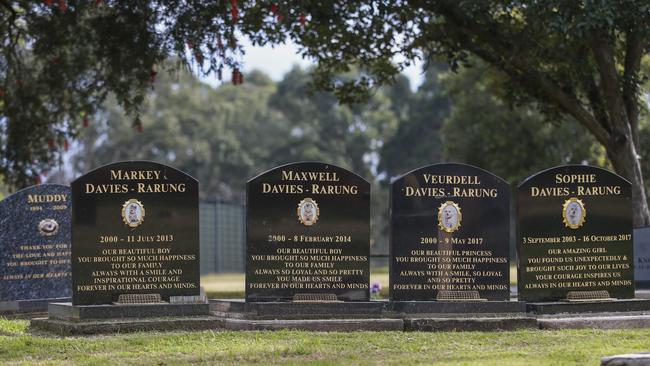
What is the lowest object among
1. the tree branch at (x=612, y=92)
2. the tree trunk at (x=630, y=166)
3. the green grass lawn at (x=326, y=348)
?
the green grass lawn at (x=326, y=348)

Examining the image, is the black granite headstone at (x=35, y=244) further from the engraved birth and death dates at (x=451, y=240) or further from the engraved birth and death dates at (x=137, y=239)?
the engraved birth and death dates at (x=451, y=240)

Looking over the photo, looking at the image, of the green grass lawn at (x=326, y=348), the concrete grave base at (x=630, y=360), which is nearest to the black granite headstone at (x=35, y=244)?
the green grass lawn at (x=326, y=348)

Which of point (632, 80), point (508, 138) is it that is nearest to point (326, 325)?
point (632, 80)

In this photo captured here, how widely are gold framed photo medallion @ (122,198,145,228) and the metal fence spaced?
26555mm

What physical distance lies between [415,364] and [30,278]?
712 cm

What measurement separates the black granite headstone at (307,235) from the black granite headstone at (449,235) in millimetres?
438

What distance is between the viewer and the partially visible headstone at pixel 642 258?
14984mm

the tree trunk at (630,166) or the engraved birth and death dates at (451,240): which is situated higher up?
the tree trunk at (630,166)

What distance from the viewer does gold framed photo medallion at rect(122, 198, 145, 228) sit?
11430 mm

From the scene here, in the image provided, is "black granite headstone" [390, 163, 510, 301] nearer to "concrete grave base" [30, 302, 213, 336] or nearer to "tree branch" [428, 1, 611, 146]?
"concrete grave base" [30, 302, 213, 336]

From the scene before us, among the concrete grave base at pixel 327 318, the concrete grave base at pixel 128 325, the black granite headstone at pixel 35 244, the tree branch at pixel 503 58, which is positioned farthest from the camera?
the tree branch at pixel 503 58

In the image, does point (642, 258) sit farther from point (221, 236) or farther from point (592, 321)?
point (221, 236)

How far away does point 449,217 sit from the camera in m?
11.7

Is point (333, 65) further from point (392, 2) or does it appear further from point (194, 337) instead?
point (194, 337)
